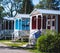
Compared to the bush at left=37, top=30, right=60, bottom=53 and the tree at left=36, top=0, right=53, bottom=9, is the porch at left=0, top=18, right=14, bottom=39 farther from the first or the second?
the bush at left=37, top=30, right=60, bottom=53

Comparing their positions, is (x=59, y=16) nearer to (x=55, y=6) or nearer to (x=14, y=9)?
(x=55, y=6)

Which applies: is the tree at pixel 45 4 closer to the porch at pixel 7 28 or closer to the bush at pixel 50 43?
the porch at pixel 7 28

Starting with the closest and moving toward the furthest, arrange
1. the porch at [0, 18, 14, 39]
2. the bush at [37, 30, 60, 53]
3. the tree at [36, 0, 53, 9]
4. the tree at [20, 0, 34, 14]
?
the bush at [37, 30, 60, 53] < the porch at [0, 18, 14, 39] < the tree at [20, 0, 34, 14] < the tree at [36, 0, 53, 9]

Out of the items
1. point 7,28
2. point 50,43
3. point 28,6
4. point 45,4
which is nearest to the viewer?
point 50,43

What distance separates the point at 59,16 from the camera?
29.0 m

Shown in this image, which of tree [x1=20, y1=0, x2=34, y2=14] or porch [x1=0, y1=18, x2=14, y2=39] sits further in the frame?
tree [x1=20, y1=0, x2=34, y2=14]

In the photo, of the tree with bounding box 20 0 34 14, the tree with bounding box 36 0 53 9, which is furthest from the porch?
the tree with bounding box 36 0 53 9

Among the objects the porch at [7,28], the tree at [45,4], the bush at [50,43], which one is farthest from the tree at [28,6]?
the bush at [50,43]

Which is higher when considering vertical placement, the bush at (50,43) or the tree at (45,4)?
the tree at (45,4)

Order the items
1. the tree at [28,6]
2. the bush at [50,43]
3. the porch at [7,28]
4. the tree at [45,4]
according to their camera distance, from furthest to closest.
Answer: the tree at [45,4] < the tree at [28,6] < the porch at [7,28] < the bush at [50,43]

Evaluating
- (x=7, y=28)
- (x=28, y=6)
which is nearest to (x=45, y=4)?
(x=28, y=6)

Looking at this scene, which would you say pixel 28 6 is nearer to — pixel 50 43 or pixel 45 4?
pixel 45 4

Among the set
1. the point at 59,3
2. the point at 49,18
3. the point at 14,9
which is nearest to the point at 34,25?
the point at 49,18

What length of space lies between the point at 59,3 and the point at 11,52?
159 ft
